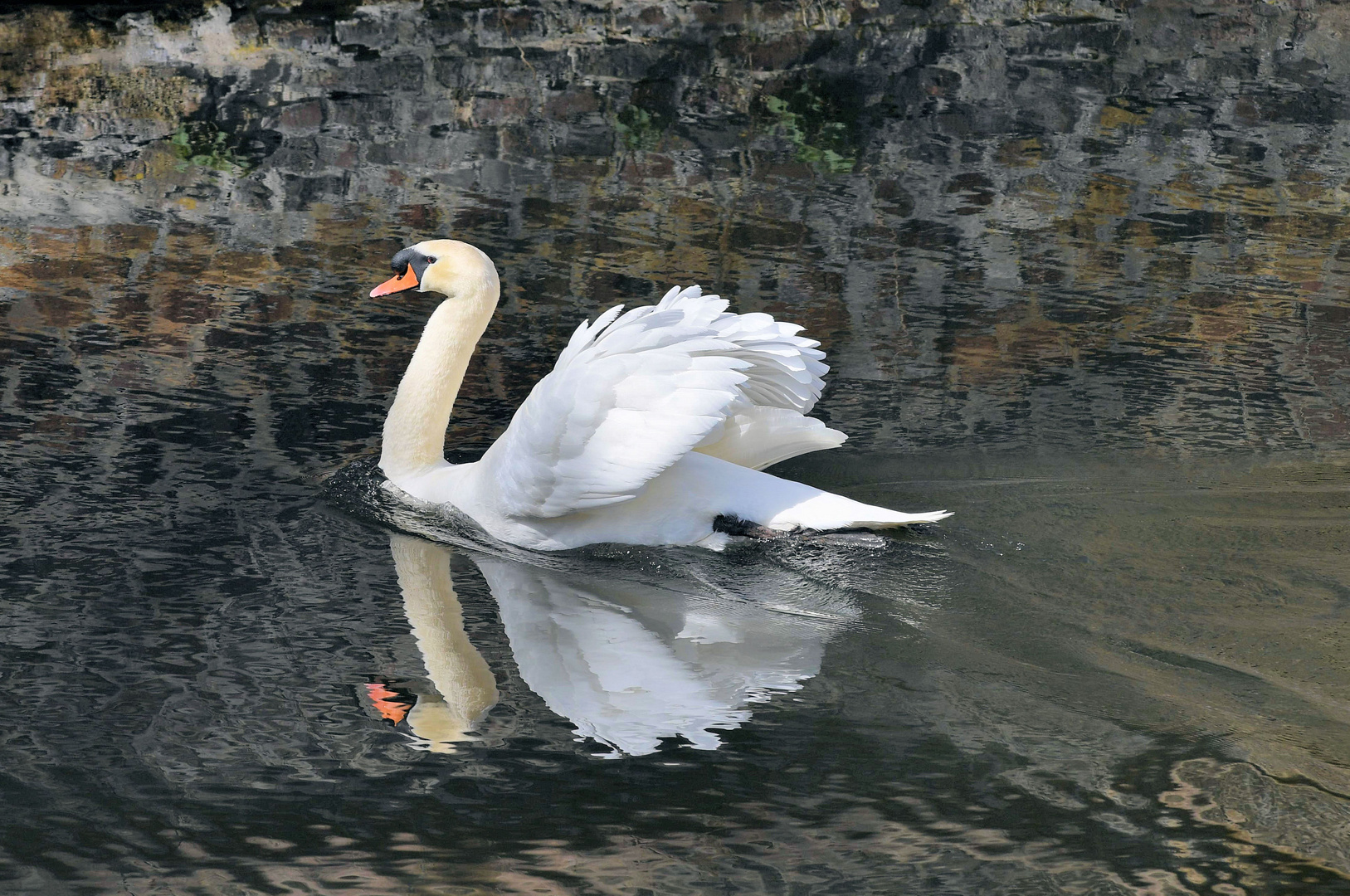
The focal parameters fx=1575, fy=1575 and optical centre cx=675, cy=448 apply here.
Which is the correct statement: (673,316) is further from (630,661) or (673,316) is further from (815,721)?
(815,721)

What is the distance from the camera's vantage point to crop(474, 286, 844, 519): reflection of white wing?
486 cm

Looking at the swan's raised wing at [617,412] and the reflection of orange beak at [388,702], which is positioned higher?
the swan's raised wing at [617,412]

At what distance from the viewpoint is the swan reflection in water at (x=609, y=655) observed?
4.10 metres

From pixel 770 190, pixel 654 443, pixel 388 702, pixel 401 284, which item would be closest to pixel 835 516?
pixel 654 443

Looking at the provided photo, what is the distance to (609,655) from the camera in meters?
4.47

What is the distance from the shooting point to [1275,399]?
6.62 metres

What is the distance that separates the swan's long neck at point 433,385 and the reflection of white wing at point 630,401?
1.47 feet

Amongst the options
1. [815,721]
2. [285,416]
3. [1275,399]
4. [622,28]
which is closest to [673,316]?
[815,721]

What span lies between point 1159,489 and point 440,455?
258cm

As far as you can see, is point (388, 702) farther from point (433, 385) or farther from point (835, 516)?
point (433, 385)

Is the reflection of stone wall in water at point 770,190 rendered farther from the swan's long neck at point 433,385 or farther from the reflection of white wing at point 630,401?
Result: the reflection of white wing at point 630,401

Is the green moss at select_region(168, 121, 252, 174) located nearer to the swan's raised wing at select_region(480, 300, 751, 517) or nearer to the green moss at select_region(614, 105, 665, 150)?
the green moss at select_region(614, 105, 665, 150)

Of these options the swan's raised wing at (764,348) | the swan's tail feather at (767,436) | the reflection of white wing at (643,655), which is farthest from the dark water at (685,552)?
the swan's raised wing at (764,348)

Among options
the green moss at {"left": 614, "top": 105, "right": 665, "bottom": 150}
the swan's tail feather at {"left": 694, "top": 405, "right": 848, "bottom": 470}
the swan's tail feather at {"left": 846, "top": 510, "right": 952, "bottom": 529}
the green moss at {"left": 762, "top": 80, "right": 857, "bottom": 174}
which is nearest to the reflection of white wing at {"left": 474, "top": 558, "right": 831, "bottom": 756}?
the swan's tail feather at {"left": 846, "top": 510, "right": 952, "bottom": 529}
